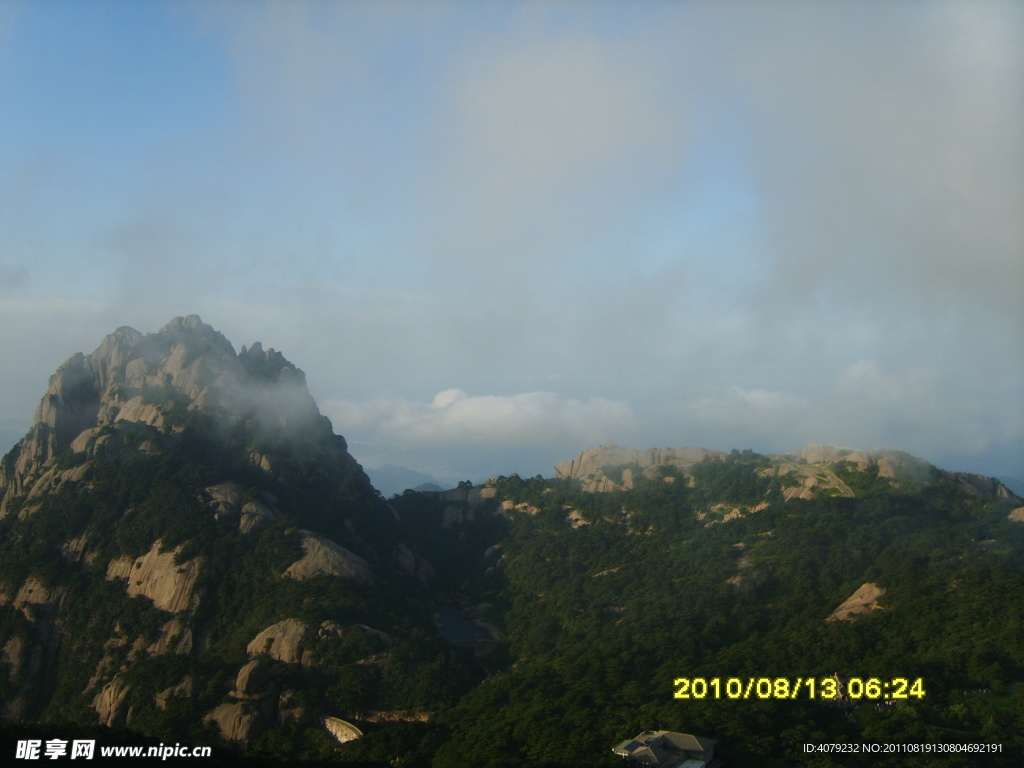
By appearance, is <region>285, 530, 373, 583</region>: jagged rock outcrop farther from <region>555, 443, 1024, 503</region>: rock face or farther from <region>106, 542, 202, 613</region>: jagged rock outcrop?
<region>555, 443, 1024, 503</region>: rock face

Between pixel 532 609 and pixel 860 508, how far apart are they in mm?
36905

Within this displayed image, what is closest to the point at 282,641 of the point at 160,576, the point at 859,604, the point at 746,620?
the point at 160,576

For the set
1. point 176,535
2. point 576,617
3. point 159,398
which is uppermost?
point 159,398

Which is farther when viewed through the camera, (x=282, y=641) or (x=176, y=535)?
(x=176, y=535)

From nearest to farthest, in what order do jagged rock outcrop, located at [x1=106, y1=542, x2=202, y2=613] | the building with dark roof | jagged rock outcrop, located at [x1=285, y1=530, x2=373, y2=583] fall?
the building with dark roof → jagged rock outcrop, located at [x1=106, y1=542, x2=202, y2=613] → jagged rock outcrop, located at [x1=285, y1=530, x2=373, y2=583]

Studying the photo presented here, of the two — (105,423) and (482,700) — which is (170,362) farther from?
(482,700)

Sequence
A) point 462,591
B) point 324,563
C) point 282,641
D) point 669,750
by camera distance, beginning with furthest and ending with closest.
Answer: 1. point 462,591
2. point 324,563
3. point 282,641
4. point 669,750

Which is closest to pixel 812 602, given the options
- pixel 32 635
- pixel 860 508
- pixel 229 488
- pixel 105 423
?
pixel 860 508

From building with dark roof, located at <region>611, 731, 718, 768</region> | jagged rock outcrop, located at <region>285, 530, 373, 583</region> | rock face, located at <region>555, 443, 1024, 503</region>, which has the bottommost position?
building with dark roof, located at <region>611, 731, 718, 768</region>

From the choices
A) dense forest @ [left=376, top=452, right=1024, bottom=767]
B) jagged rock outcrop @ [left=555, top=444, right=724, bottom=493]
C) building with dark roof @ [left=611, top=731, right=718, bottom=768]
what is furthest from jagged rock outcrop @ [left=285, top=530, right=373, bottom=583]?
building with dark roof @ [left=611, top=731, right=718, bottom=768]

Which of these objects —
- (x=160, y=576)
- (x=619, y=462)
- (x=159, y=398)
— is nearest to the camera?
(x=160, y=576)

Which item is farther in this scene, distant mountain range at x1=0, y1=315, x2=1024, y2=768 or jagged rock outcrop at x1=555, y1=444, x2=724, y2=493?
jagged rock outcrop at x1=555, y1=444, x2=724, y2=493

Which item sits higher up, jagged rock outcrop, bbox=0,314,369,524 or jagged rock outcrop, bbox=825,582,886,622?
jagged rock outcrop, bbox=0,314,369,524

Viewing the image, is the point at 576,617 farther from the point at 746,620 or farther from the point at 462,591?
the point at 462,591
